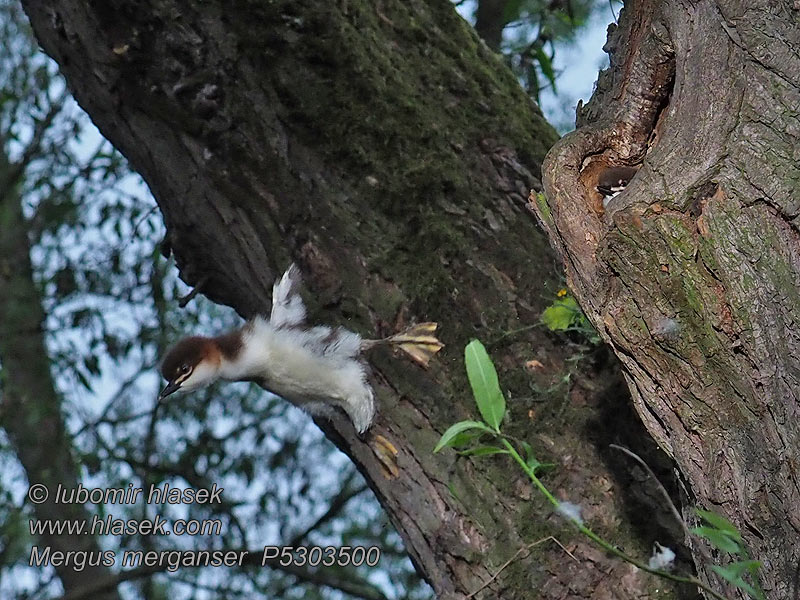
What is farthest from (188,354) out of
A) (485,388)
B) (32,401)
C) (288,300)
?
(32,401)

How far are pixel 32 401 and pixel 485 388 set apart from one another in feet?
13.4

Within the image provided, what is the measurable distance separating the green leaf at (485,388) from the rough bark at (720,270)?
0.25 metres

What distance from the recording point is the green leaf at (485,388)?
1697 mm

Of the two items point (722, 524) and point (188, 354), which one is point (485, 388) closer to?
point (722, 524)

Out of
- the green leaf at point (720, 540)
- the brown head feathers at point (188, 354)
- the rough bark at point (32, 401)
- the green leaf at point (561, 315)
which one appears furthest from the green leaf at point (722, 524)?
the rough bark at point (32, 401)

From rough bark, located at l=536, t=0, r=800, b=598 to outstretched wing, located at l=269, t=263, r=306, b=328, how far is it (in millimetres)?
936

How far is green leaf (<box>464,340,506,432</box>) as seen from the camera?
1.70m

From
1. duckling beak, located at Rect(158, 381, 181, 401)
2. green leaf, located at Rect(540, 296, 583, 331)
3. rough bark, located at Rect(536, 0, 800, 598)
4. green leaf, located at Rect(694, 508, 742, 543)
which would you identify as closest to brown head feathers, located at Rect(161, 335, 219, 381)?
duckling beak, located at Rect(158, 381, 181, 401)

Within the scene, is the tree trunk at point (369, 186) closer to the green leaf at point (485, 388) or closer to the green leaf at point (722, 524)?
the green leaf at point (485, 388)

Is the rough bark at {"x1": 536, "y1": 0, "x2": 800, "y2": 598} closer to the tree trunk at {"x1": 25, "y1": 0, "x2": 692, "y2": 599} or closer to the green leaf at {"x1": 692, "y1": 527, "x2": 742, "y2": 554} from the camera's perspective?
the green leaf at {"x1": 692, "y1": 527, "x2": 742, "y2": 554}

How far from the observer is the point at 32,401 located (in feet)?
16.9

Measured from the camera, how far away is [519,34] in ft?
15.6

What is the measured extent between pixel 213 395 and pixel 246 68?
3.07m

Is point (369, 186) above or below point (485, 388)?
above
